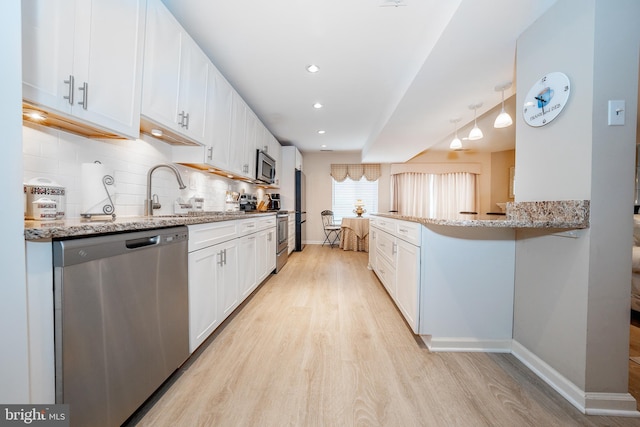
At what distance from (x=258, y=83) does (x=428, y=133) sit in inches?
106

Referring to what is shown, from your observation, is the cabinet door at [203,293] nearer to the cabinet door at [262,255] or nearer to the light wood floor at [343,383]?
the light wood floor at [343,383]

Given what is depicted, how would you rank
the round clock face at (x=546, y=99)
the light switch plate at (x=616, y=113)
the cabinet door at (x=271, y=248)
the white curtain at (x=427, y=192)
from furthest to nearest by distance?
1. the white curtain at (x=427, y=192)
2. the cabinet door at (x=271, y=248)
3. the round clock face at (x=546, y=99)
4. the light switch plate at (x=616, y=113)

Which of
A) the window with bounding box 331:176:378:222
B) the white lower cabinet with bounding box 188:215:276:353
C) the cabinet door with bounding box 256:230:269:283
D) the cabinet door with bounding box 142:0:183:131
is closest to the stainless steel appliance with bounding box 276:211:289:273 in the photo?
the cabinet door with bounding box 256:230:269:283

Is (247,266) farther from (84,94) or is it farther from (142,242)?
(84,94)

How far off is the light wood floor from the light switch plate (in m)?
1.36

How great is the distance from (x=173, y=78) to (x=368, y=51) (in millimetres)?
1593

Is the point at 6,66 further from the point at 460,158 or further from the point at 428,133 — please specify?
the point at 460,158

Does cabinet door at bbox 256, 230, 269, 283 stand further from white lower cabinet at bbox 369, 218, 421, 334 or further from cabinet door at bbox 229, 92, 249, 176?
white lower cabinet at bbox 369, 218, 421, 334

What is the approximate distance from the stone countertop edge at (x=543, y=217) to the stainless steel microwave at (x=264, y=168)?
2643 mm

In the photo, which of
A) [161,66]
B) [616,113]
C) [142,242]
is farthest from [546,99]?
[161,66]

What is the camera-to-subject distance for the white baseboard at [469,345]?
5.71 feet

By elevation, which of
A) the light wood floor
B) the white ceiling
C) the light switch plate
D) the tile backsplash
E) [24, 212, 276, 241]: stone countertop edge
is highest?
the white ceiling

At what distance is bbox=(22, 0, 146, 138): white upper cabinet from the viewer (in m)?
0.99

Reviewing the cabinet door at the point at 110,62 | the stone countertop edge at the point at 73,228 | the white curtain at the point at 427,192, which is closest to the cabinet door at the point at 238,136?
the cabinet door at the point at 110,62
